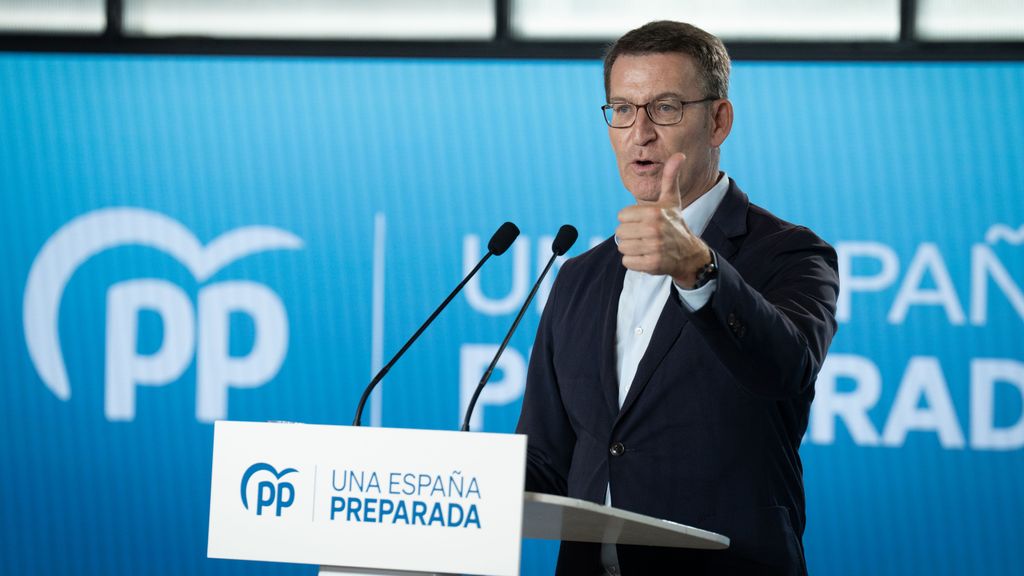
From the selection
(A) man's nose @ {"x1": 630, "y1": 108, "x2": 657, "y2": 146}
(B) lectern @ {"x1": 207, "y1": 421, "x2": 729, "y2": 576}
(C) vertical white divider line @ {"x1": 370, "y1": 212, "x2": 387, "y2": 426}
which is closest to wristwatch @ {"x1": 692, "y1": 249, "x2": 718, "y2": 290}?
(B) lectern @ {"x1": 207, "y1": 421, "x2": 729, "y2": 576}

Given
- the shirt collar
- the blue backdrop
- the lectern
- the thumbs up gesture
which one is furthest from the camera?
the blue backdrop

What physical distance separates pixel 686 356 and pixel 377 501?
636mm

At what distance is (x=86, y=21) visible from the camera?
3996mm

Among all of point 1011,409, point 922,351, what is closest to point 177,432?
point 922,351

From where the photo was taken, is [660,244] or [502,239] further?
[502,239]

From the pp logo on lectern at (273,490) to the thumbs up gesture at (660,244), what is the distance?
480mm

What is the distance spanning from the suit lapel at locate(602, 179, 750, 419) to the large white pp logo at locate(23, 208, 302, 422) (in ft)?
7.01

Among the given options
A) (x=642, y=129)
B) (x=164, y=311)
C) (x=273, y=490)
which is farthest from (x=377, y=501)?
(x=164, y=311)

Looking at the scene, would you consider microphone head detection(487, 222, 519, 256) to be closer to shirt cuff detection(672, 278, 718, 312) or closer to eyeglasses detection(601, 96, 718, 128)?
eyeglasses detection(601, 96, 718, 128)

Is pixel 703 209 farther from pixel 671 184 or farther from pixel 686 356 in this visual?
pixel 671 184

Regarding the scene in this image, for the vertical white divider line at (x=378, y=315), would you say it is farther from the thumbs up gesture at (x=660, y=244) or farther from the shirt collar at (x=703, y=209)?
the thumbs up gesture at (x=660, y=244)

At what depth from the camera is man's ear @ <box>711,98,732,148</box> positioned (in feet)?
6.27

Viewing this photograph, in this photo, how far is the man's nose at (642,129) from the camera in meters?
1.85

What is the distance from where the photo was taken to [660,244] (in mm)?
1364
